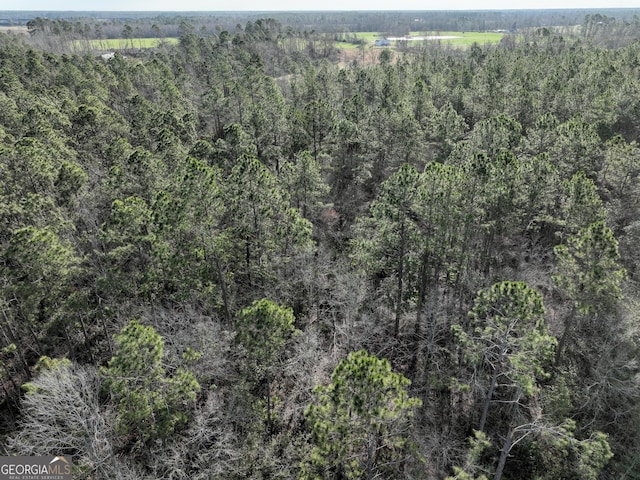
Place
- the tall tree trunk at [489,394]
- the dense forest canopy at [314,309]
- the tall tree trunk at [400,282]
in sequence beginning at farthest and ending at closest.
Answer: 1. the tall tree trunk at [400,282]
2. the tall tree trunk at [489,394]
3. the dense forest canopy at [314,309]

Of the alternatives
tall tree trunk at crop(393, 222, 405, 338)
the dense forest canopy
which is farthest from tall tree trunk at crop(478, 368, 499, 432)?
tall tree trunk at crop(393, 222, 405, 338)

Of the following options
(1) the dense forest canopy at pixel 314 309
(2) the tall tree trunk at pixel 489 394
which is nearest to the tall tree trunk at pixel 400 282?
(1) the dense forest canopy at pixel 314 309

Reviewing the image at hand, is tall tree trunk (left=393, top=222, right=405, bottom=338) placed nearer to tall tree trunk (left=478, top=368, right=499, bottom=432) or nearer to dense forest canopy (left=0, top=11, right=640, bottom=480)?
dense forest canopy (left=0, top=11, right=640, bottom=480)

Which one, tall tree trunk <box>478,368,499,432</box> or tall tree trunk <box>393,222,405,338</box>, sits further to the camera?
tall tree trunk <box>393,222,405,338</box>

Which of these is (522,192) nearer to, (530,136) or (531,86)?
(530,136)

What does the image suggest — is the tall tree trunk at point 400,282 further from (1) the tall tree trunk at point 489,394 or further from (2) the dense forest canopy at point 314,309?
(1) the tall tree trunk at point 489,394

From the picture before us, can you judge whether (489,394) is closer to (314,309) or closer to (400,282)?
(400,282)

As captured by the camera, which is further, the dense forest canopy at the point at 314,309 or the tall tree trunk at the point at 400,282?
the tall tree trunk at the point at 400,282

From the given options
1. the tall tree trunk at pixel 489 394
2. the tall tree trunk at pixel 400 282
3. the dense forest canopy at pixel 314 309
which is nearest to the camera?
the dense forest canopy at pixel 314 309

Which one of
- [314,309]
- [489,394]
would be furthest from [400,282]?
[489,394]
